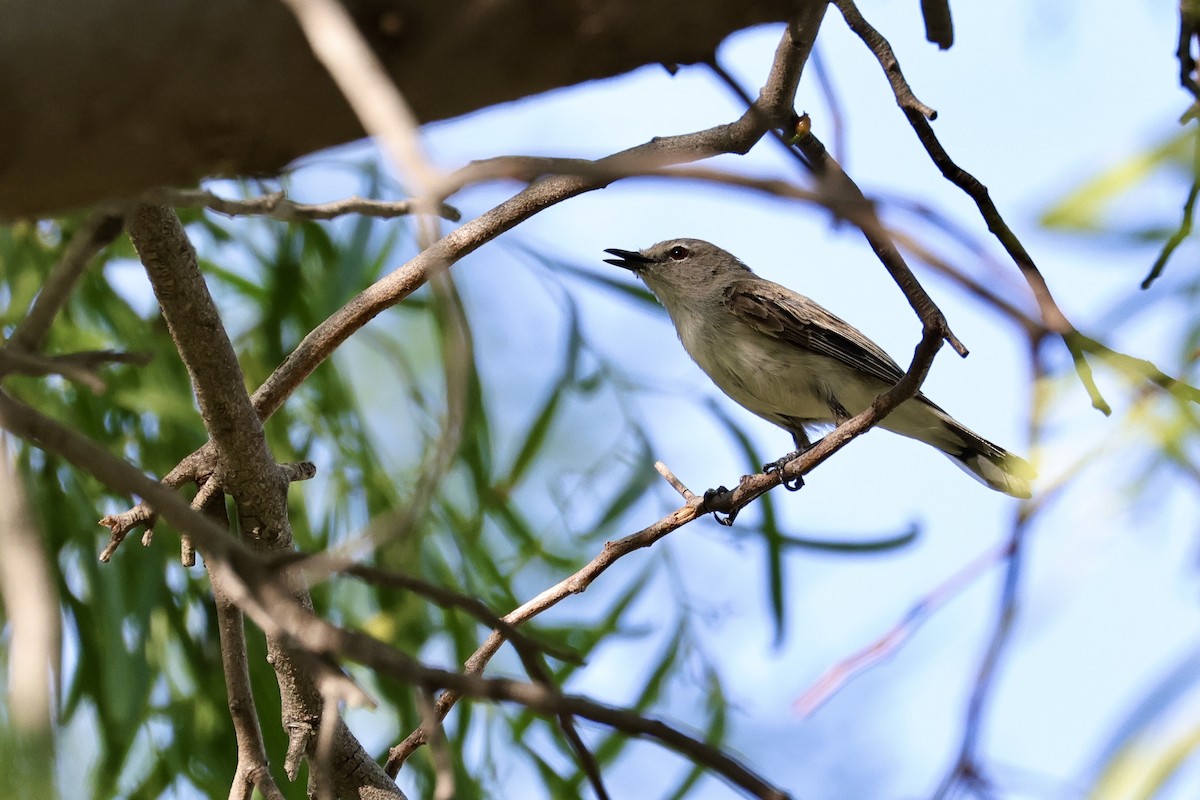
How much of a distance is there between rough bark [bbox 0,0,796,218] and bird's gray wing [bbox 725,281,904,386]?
3.41 m

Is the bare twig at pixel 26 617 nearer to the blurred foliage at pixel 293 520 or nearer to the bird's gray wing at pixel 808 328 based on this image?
the blurred foliage at pixel 293 520

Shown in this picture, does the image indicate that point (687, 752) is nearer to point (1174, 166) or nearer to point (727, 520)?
point (1174, 166)

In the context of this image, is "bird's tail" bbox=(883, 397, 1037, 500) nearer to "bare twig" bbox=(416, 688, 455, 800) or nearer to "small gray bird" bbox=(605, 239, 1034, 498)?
"small gray bird" bbox=(605, 239, 1034, 498)

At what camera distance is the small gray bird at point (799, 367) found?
4.20m

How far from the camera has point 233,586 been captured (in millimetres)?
1021

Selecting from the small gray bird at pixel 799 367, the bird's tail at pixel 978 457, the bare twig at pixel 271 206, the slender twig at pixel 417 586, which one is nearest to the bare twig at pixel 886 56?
the bare twig at pixel 271 206

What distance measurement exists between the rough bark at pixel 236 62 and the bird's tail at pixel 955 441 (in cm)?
339

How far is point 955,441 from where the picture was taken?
4312 mm

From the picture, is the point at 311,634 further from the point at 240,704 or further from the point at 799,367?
the point at 799,367

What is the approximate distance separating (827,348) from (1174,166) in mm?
2871

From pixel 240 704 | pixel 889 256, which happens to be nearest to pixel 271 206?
pixel 240 704

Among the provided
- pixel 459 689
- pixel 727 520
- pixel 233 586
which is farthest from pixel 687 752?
pixel 727 520

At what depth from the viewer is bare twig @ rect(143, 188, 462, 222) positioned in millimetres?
1387

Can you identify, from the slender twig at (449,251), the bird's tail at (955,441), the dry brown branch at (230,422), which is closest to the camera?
the dry brown branch at (230,422)
